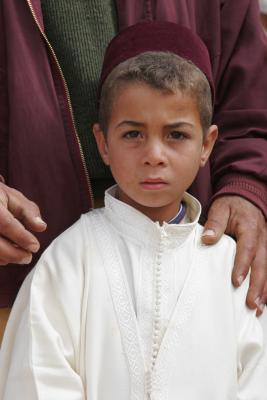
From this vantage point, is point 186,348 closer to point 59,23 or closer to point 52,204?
point 52,204

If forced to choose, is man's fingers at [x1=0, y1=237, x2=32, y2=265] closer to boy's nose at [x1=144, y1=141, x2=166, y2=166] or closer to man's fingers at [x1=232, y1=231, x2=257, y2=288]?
boy's nose at [x1=144, y1=141, x2=166, y2=166]

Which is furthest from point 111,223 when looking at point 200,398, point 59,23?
point 59,23

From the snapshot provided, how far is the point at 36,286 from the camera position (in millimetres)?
1382

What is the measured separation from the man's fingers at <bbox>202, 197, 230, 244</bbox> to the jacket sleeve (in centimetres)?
11

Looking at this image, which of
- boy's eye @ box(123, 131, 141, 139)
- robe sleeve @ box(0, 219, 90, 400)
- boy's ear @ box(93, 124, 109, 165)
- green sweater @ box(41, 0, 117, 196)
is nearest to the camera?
robe sleeve @ box(0, 219, 90, 400)

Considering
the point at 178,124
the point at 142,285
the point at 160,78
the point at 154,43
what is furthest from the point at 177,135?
the point at 142,285

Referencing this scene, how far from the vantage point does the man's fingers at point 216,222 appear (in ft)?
5.03

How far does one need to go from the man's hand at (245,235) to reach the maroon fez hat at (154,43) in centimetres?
36

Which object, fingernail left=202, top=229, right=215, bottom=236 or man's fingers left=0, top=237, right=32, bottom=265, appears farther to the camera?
fingernail left=202, top=229, right=215, bottom=236

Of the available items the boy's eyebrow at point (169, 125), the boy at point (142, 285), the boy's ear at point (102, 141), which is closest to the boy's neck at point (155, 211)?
the boy at point (142, 285)

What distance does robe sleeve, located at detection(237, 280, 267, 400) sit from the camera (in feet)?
4.71

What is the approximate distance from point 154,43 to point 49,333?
0.72 m

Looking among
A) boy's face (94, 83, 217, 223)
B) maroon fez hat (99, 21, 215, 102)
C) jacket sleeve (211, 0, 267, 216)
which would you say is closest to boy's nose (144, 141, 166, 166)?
boy's face (94, 83, 217, 223)

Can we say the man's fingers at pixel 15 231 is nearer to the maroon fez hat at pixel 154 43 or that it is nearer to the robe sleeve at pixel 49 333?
the robe sleeve at pixel 49 333
